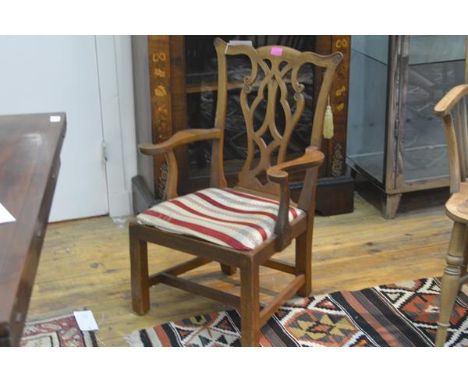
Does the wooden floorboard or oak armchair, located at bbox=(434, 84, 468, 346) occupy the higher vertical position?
oak armchair, located at bbox=(434, 84, 468, 346)

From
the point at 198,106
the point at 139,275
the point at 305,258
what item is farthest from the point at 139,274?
the point at 198,106

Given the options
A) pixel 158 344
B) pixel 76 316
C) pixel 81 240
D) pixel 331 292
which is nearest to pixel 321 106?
pixel 331 292

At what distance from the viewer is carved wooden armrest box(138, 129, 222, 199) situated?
2443 millimetres

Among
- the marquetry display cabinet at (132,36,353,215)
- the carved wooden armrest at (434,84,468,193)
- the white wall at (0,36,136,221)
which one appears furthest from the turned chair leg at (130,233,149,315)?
the carved wooden armrest at (434,84,468,193)

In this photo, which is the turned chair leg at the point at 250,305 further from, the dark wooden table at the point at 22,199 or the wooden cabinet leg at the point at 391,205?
the wooden cabinet leg at the point at 391,205

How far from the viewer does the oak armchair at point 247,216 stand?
2244mm

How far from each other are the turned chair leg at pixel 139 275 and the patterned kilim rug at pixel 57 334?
0.19m

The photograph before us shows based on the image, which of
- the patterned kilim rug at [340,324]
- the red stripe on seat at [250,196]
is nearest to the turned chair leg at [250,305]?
the patterned kilim rug at [340,324]

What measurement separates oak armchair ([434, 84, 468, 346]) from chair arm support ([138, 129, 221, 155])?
76 centimetres

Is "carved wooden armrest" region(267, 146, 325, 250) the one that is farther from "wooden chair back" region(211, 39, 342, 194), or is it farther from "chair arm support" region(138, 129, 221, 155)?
"chair arm support" region(138, 129, 221, 155)

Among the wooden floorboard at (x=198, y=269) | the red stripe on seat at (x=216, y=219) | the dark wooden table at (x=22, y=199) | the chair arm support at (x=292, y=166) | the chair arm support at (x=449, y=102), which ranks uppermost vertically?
the chair arm support at (x=449, y=102)
